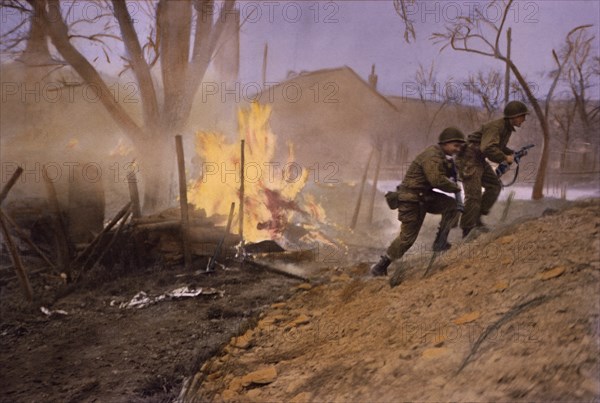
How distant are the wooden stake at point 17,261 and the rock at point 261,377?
16.6 ft

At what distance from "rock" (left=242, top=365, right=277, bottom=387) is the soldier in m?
2.57

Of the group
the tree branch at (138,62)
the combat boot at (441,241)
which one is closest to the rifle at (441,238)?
the combat boot at (441,241)

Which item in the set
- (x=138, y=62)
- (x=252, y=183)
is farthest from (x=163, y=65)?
(x=252, y=183)

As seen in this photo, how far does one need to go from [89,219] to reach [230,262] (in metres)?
3.66

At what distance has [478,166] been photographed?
5.53m

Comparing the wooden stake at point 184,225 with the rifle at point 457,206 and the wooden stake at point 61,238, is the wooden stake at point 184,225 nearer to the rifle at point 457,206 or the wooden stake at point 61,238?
the wooden stake at point 61,238

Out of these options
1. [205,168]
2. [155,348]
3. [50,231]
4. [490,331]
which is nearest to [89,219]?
[50,231]

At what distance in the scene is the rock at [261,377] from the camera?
3297mm

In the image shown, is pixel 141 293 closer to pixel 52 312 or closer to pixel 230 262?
A: pixel 52 312

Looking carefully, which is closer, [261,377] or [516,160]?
[261,377]

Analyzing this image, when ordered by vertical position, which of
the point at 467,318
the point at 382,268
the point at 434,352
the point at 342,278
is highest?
the point at 467,318

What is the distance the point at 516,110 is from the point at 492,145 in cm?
56

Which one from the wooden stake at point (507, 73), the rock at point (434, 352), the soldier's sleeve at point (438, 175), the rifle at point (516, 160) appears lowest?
the rock at point (434, 352)

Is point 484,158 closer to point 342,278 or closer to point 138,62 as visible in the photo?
point 342,278
